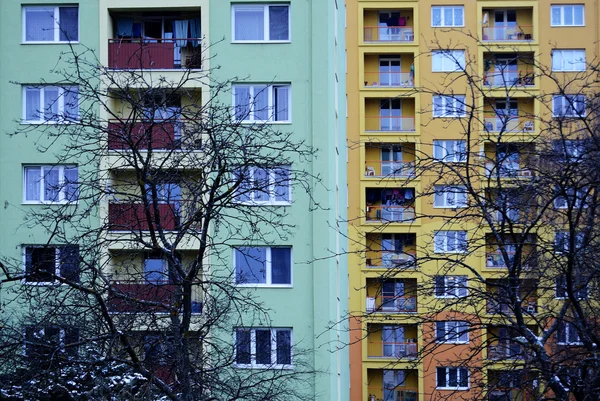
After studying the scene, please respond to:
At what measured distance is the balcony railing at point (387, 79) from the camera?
55094 mm

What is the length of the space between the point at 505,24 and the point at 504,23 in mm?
78

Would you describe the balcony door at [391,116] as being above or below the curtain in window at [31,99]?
above

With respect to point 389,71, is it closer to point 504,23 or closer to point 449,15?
point 449,15

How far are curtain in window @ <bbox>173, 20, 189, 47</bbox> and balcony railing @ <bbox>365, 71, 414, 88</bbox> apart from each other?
2190cm

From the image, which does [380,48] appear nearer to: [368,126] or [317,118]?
[368,126]

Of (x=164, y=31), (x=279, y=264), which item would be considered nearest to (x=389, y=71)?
(x=164, y=31)

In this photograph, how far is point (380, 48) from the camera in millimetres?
54562

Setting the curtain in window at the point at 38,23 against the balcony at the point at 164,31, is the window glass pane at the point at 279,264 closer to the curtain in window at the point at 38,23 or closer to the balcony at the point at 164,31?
the balcony at the point at 164,31

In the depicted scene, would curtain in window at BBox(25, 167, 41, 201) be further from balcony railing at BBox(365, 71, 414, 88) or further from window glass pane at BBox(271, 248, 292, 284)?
balcony railing at BBox(365, 71, 414, 88)

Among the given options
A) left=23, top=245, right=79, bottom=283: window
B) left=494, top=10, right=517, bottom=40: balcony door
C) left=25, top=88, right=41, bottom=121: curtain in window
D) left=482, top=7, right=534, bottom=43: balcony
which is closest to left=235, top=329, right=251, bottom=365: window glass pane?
left=23, top=245, right=79, bottom=283: window

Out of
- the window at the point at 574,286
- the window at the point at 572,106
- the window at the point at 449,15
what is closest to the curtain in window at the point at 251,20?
the window at the point at 572,106

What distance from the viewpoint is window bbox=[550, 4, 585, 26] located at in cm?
5372

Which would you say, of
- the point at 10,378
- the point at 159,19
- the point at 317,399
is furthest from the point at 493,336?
the point at 159,19

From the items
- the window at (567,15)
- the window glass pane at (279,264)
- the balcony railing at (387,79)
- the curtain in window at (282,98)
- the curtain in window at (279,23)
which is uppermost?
the window at (567,15)
